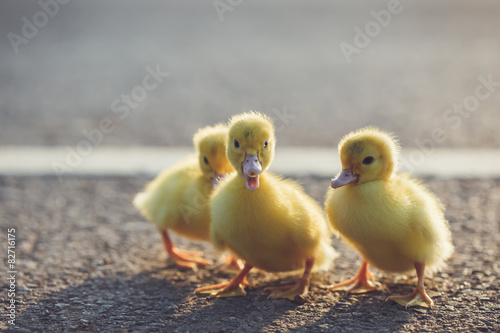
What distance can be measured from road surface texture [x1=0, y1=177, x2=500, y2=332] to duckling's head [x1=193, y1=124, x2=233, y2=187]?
1.79 feet

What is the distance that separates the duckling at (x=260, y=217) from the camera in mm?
2848

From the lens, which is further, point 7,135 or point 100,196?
point 7,135

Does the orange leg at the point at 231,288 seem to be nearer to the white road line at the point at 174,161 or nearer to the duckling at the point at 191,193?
the duckling at the point at 191,193

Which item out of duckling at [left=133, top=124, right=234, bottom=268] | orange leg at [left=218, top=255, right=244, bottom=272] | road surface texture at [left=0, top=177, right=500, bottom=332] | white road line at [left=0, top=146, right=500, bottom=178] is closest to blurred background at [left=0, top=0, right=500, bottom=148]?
white road line at [left=0, top=146, right=500, bottom=178]

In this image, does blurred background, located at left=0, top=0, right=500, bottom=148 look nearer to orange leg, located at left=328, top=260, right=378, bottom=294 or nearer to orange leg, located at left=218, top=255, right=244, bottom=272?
orange leg, located at left=218, top=255, right=244, bottom=272

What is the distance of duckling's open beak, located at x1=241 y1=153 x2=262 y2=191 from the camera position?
279 cm

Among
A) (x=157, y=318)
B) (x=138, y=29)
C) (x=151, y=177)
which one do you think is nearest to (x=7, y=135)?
(x=151, y=177)

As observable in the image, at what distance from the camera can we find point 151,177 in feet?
17.0

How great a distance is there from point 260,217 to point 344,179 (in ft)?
1.33

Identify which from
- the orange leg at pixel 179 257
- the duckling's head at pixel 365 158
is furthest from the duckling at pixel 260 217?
the orange leg at pixel 179 257

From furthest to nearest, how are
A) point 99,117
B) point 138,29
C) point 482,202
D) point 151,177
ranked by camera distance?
point 138,29
point 99,117
point 151,177
point 482,202

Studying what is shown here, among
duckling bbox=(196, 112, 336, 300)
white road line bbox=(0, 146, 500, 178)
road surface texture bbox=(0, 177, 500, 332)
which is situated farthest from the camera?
white road line bbox=(0, 146, 500, 178)

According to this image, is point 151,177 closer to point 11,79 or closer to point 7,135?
point 7,135

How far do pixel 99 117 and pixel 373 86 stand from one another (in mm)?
3623
